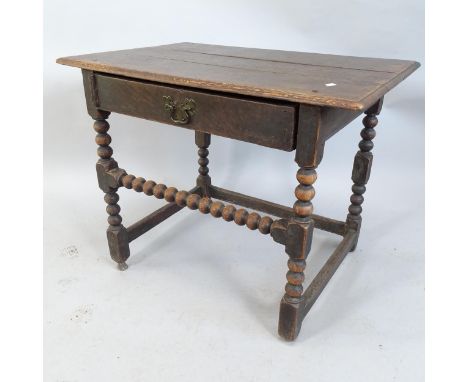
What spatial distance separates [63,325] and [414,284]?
1422 millimetres

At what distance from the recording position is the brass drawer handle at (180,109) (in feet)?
5.04

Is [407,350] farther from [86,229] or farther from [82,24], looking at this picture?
[82,24]

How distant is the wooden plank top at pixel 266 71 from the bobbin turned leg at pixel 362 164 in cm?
23

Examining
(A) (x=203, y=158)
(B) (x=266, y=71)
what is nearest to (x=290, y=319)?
(B) (x=266, y=71)

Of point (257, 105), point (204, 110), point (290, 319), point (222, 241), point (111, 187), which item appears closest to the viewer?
point (257, 105)

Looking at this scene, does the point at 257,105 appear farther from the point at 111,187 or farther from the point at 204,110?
the point at 111,187

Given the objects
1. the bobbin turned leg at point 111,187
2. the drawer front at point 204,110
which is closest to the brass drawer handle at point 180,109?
the drawer front at point 204,110

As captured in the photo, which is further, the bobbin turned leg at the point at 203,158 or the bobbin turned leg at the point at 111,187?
the bobbin turned leg at the point at 203,158

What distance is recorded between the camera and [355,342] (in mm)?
1698

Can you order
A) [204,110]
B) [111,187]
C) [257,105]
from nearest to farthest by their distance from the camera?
[257,105]
[204,110]
[111,187]

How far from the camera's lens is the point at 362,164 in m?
2.04

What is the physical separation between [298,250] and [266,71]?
0.61 metres

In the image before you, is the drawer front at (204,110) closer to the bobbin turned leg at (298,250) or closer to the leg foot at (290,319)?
the bobbin turned leg at (298,250)

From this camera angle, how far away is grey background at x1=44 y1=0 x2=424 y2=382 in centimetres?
164
